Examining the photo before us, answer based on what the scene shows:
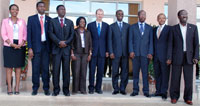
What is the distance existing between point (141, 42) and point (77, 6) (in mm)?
4988

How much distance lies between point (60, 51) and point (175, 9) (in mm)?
2926

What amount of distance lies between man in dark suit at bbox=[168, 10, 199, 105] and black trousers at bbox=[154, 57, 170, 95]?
21 cm

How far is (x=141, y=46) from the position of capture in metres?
5.06

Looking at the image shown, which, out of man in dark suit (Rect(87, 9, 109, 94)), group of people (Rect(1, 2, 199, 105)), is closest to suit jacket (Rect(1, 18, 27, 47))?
group of people (Rect(1, 2, 199, 105))

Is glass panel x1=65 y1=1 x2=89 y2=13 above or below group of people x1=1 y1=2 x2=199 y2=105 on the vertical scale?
above

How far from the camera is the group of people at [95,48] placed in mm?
4711

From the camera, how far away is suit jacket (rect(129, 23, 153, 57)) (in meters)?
5.05

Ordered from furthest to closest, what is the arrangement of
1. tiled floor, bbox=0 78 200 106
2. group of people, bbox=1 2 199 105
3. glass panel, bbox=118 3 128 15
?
glass panel, bbox=118 3 128 15 → group of people, bbox=1 2 199 105 → tiled floor, bbox=0 78 200 106

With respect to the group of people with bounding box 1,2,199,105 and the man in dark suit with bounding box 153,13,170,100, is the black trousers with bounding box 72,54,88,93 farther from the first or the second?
the man in dark suit with bounding box 153,13,170,100

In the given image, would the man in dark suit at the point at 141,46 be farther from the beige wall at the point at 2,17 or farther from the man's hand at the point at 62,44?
the beige wall at the point at 2,17

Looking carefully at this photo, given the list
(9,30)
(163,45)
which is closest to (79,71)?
(9,30)

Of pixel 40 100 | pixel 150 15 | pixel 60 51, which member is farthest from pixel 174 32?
pixel 150 15

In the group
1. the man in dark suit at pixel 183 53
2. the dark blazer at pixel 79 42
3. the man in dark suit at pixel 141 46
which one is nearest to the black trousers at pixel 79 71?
the dark blazer at pixel 79 42

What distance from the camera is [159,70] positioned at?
512 centimetres
